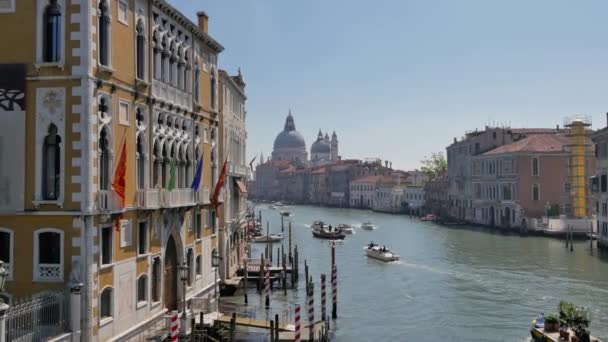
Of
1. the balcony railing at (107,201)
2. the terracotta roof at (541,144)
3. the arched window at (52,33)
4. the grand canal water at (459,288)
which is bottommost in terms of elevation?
the grand canal water at (459,288)

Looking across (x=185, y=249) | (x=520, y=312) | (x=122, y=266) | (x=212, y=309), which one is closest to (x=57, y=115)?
(x=122, y=266)

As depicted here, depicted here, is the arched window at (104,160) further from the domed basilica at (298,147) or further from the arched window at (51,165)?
the domed basilica at (298,147)

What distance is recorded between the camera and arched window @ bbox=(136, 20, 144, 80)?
14412mm

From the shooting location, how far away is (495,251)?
40000 millimetres

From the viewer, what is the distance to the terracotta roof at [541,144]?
183 ft

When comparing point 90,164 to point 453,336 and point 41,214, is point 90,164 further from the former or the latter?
point 453,336

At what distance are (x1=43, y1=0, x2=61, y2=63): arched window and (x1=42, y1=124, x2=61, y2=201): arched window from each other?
1.27m

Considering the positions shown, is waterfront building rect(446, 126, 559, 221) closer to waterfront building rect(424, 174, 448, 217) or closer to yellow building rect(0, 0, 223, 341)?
waterfront building rect(424, 174, 448, 217)

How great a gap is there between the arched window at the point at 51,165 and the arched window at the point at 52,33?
127 cm

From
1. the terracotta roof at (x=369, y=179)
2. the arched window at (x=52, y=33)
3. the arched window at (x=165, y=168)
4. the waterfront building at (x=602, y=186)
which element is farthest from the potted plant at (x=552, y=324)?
the terracotta roof at (x=369, y=179)

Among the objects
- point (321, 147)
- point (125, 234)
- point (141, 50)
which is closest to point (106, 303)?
point (125, 234)

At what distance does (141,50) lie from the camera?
1459cm

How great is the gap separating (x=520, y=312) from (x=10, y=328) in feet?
54.7

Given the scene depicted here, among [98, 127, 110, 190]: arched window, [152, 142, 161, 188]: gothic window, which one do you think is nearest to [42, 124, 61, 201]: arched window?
[98, 127, 110, 190]: arched window
